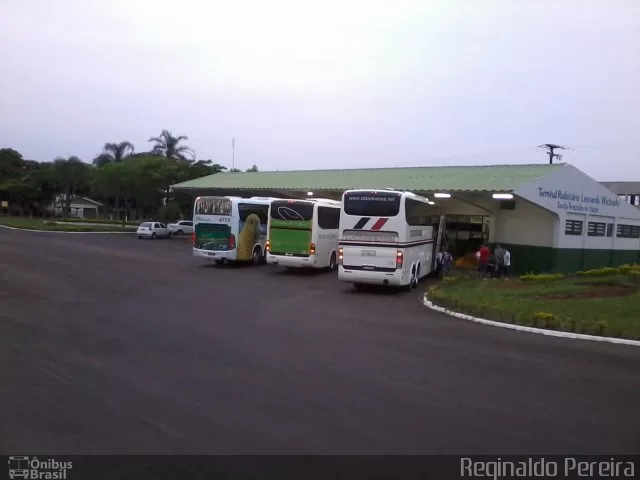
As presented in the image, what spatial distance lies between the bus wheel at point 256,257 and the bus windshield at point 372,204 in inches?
354

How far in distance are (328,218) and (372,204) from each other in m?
6.29

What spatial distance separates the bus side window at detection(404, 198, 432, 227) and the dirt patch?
4.93m

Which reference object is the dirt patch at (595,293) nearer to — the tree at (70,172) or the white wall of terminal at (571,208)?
the white wall of terminal at (571,208)

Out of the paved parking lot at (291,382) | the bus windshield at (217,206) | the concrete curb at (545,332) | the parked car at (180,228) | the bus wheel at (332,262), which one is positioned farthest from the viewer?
the parked car at (180,228)

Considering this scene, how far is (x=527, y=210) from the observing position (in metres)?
29.9

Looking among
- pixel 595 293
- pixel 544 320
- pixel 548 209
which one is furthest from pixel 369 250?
pixel 548 209

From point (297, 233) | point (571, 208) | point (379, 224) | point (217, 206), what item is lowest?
point (297, 233)

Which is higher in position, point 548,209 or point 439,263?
point 548,209

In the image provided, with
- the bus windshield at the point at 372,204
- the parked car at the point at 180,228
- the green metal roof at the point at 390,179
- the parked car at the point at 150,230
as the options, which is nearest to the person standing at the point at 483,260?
the green metal roof at the point at 390,179

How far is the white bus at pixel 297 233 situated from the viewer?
24828 millimetres

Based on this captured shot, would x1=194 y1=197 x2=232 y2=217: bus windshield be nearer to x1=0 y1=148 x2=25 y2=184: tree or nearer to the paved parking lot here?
the paved parking lot

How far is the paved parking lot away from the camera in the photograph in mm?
6074

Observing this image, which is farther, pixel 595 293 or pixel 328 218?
pixel 328 218

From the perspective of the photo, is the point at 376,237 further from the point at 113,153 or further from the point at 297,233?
the point at 113,153
